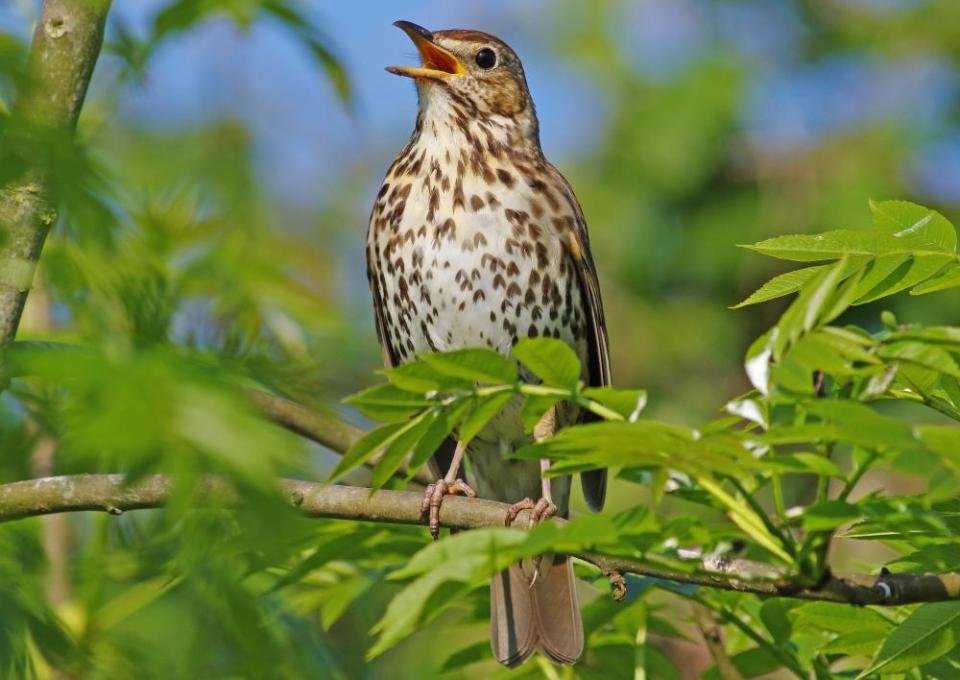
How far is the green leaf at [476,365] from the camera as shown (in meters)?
1.72

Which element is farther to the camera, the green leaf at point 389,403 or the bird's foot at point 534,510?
the bird's foot at point 534,510

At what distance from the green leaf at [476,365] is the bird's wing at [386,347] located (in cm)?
238

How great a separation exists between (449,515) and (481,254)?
1.52 m

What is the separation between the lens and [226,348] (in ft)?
5.40

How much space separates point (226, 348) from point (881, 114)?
21.8 ft

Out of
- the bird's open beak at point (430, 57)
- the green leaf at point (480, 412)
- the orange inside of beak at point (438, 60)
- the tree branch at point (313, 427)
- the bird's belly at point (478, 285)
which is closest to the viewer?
the green leaf at point (480, 412)

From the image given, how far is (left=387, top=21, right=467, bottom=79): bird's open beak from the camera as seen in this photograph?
4345mm

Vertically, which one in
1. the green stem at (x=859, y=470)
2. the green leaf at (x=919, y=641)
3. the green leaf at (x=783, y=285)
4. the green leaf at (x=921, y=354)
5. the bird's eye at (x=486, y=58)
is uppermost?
the bird's eye at (x=486, y=58)

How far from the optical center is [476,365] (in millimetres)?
1756

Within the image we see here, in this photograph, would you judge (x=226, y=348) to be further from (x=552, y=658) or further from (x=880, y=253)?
(x=552, y=658)

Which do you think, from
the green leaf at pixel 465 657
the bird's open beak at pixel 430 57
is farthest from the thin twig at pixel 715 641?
the bird's open beak at pixel 430 57

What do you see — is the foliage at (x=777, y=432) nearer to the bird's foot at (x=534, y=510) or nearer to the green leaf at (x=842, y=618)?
the green leaf at (x=842, y=618)

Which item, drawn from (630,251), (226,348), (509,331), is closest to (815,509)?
(226,348)

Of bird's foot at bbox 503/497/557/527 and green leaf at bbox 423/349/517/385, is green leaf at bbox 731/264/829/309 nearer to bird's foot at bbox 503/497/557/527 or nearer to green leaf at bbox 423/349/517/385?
green leaf at bbox 423/349/517/385
